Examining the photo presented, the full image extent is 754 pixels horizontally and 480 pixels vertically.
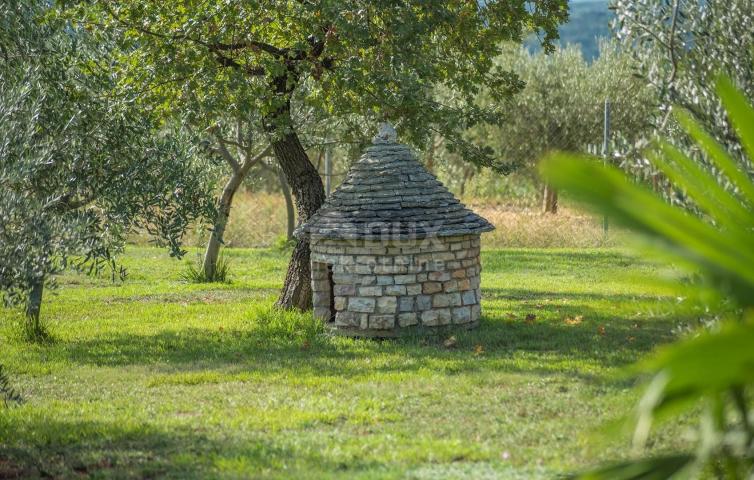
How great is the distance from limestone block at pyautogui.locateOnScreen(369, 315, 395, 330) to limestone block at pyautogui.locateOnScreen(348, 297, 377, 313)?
0.13 metres

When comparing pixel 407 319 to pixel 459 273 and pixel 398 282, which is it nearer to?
pixel 398 282

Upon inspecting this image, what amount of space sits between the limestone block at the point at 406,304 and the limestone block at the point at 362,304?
Result: 397mm

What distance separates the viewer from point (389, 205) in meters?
13.7

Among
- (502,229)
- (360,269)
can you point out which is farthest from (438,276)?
(502,229)

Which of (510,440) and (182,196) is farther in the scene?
(182,196)

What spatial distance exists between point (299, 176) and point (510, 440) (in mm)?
8394

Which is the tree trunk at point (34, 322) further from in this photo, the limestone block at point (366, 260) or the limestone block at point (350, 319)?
the limestone block at point (366, 260)

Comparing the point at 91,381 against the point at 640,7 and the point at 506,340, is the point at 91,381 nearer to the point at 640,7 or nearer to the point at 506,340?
the point at 506,340

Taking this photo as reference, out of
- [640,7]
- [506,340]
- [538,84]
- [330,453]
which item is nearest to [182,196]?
[506,340]

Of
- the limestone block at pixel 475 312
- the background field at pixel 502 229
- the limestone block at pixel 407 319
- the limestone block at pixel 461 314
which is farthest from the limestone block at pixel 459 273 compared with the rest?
the background field at pixel 502 229

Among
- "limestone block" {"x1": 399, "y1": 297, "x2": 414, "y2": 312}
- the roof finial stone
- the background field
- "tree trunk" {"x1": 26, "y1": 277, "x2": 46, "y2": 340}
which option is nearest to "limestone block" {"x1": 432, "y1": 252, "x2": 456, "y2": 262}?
"limestone block" {"x1": 399, "y1": 297, "x2": 414, "y2": 312}

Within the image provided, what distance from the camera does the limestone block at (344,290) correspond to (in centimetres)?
1373

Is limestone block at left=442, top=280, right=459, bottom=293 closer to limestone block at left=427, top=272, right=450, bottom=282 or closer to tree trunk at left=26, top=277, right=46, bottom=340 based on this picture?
limestone block at left=427, top=272, right=450, bottom=282

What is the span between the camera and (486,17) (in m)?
15.9
